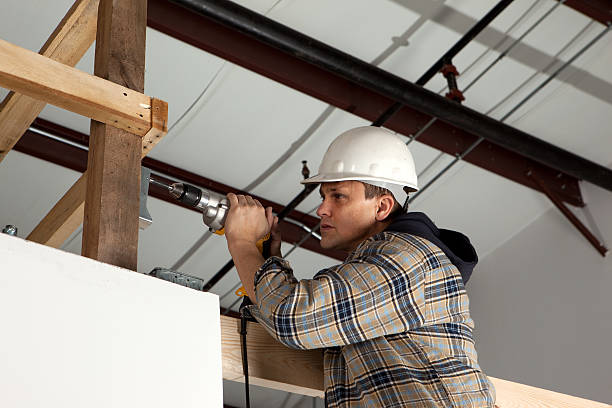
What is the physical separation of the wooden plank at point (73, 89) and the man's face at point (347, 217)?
0.57 metres

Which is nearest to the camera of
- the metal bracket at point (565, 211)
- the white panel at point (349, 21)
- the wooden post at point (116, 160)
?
the wooden post at point (116, 160)

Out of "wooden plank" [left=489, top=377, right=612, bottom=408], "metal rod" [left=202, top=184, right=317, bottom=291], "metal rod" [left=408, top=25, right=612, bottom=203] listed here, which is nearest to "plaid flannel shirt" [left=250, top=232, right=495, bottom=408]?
"wooden plank" [left=489, top=377, right=612, bottom=408]

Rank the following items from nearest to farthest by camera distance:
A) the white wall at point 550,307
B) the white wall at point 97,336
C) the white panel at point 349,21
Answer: the white wall at point 97,336
the white panel at point 349,21
the white wall at point 550,307

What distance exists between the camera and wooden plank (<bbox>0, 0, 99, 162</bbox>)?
2262 mm

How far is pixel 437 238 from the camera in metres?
1.96

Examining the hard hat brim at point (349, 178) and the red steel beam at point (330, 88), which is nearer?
the hard hat brim at point (349, 178)

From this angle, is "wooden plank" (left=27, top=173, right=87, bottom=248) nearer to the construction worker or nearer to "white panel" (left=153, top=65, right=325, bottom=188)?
the construction worker

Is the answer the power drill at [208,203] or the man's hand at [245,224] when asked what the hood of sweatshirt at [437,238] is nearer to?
the man's hand at [245,224]

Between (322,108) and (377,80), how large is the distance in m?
0.71

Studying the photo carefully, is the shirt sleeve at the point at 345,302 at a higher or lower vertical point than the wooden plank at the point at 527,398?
higher

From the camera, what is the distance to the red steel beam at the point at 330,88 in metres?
4.59

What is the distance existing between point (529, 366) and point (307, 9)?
3240 millimetres

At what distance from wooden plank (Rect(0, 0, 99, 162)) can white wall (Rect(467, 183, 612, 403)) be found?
176 inches

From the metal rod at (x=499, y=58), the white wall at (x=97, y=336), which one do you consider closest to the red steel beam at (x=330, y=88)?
the metal rod at (x=499, y=58)
